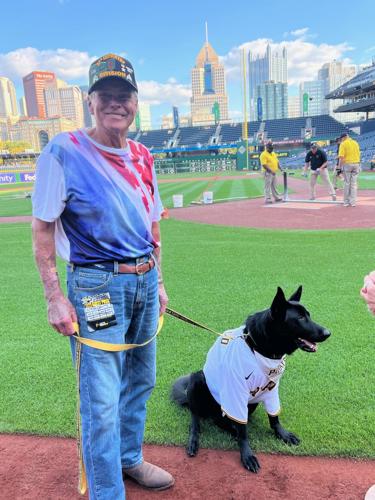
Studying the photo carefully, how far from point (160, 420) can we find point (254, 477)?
0.83 metres

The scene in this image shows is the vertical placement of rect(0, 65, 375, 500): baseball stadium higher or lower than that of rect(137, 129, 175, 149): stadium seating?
lower

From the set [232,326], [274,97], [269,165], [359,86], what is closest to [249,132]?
[359,86]

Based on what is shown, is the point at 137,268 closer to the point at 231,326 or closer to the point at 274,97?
the point at 231,326

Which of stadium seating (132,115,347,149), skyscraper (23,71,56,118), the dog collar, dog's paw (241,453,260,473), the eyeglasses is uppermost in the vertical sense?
skyscraper (23,71,56,118)

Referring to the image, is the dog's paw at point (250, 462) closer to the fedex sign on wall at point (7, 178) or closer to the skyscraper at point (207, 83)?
the fedex sign on wall at point (7, 178)

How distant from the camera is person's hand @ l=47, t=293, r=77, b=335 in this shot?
185 centimetres

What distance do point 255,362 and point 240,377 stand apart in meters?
0.13

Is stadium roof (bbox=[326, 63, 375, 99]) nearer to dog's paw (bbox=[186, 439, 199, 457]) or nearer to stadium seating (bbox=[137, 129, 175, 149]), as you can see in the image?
stadium seating (bbox=[137, 129, 175, 149])

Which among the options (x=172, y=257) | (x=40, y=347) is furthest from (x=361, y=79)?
(x=40, y=347)

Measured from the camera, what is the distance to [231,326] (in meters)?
4.40

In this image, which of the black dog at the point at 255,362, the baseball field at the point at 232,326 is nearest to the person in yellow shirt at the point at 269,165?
the baseball field at the point at 232,326

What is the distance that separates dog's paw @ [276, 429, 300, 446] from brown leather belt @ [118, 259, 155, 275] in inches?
60.8

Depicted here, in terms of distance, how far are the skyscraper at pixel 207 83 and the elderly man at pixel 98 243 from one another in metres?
154

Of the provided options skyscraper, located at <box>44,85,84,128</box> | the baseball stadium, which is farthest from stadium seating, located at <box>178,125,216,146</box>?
skyscraper, located at <box>44,85,84,128</box>
